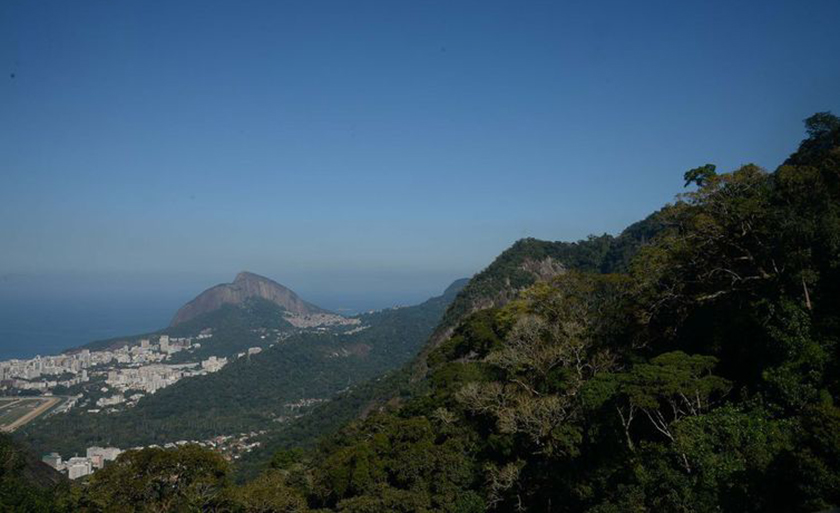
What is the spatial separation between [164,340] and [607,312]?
113 metres

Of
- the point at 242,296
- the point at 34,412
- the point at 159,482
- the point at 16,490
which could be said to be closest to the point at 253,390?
the point at 34,412

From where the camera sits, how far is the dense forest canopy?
845 cm

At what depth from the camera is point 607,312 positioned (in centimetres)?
1706

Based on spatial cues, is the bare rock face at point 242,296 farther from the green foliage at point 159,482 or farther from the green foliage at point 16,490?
the green foliage at point 159,482

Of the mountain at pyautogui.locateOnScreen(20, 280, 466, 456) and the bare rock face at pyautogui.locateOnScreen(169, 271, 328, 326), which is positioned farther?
the bare rock face at pyautogui.locateOnScreen(169, 271, 328, 326)

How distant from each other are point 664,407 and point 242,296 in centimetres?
15408

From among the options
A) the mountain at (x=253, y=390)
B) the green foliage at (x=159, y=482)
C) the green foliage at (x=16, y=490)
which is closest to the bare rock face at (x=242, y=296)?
the mountain at (x=253, y=390)

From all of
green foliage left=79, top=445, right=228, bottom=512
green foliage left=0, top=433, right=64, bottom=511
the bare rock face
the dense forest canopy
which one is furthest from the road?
the bare rock face

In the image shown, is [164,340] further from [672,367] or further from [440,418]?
[672,367]

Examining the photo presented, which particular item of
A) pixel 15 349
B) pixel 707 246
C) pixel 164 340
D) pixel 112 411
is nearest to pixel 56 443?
pixel 112 411

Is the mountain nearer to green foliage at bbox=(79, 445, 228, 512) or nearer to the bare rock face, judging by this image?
green foliage at bbox=(79, 445, 228, 512)

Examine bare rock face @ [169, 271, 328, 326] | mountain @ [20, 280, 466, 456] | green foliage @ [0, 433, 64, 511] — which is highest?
bare rock face @ [169, 271, 328, 326]

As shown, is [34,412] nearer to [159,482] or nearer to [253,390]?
[253,390]

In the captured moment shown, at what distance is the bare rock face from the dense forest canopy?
470ft
